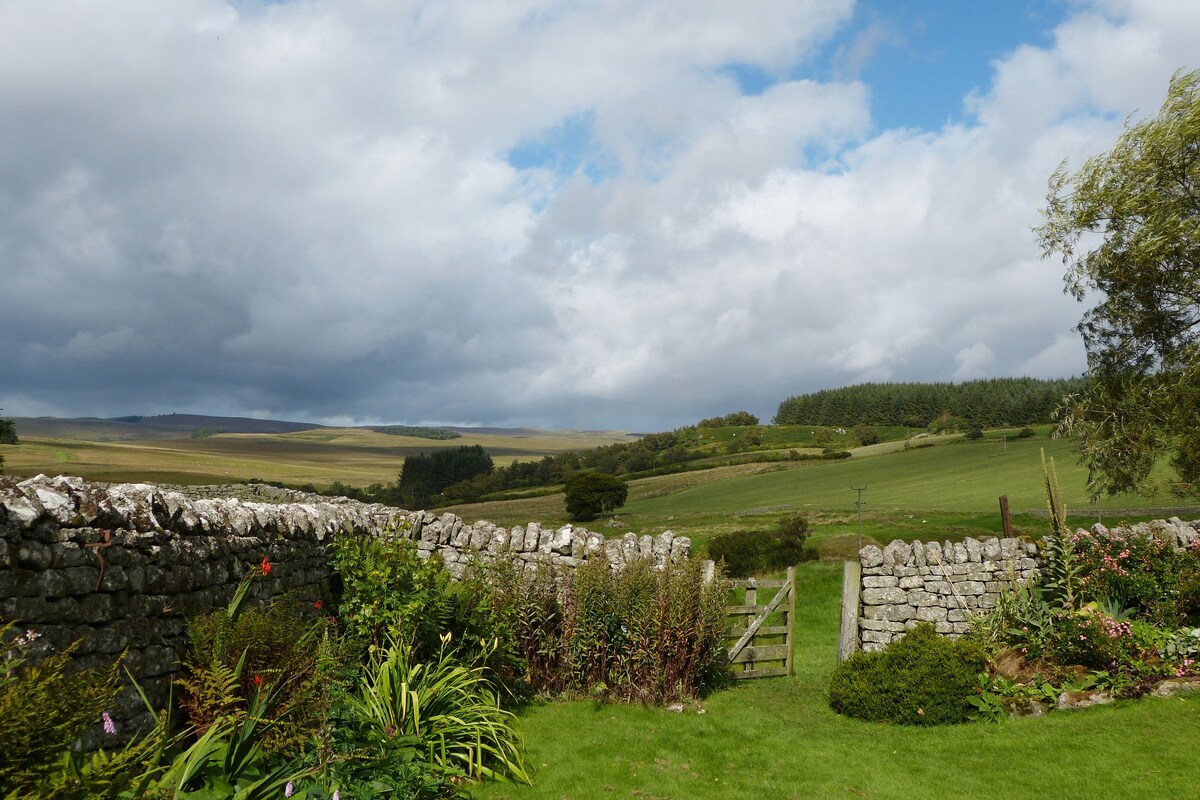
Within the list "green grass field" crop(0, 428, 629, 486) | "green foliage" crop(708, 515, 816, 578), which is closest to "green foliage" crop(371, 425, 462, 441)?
"green grass field" crop(0, 428, 629, 486)

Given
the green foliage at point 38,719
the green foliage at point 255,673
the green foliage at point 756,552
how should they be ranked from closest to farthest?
the green foliage at point 38,719
the green foliage at point 255,673
the green foliage at point 756,552

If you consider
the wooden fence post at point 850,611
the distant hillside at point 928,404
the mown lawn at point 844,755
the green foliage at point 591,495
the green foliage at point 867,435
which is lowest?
the green foliage at point 591,495

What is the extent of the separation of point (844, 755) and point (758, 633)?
3.51 meters

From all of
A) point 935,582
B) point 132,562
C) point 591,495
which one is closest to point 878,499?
point 591,495

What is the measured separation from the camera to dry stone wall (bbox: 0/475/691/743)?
4242 mm

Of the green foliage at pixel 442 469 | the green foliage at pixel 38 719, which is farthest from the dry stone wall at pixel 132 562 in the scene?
the green foliage at pixel 442 469

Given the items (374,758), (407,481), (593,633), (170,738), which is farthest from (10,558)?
(407,481)

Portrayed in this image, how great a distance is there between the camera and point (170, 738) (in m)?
5.10

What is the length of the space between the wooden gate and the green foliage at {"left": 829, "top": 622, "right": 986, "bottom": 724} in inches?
69.8

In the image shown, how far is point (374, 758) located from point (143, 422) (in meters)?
197

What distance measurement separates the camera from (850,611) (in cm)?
1155

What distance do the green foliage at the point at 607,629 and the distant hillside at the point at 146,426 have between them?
132786 mm

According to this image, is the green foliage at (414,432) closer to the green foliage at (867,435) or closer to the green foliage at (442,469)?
the green foliage at (442,469)

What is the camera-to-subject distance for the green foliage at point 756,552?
77.2 ft
